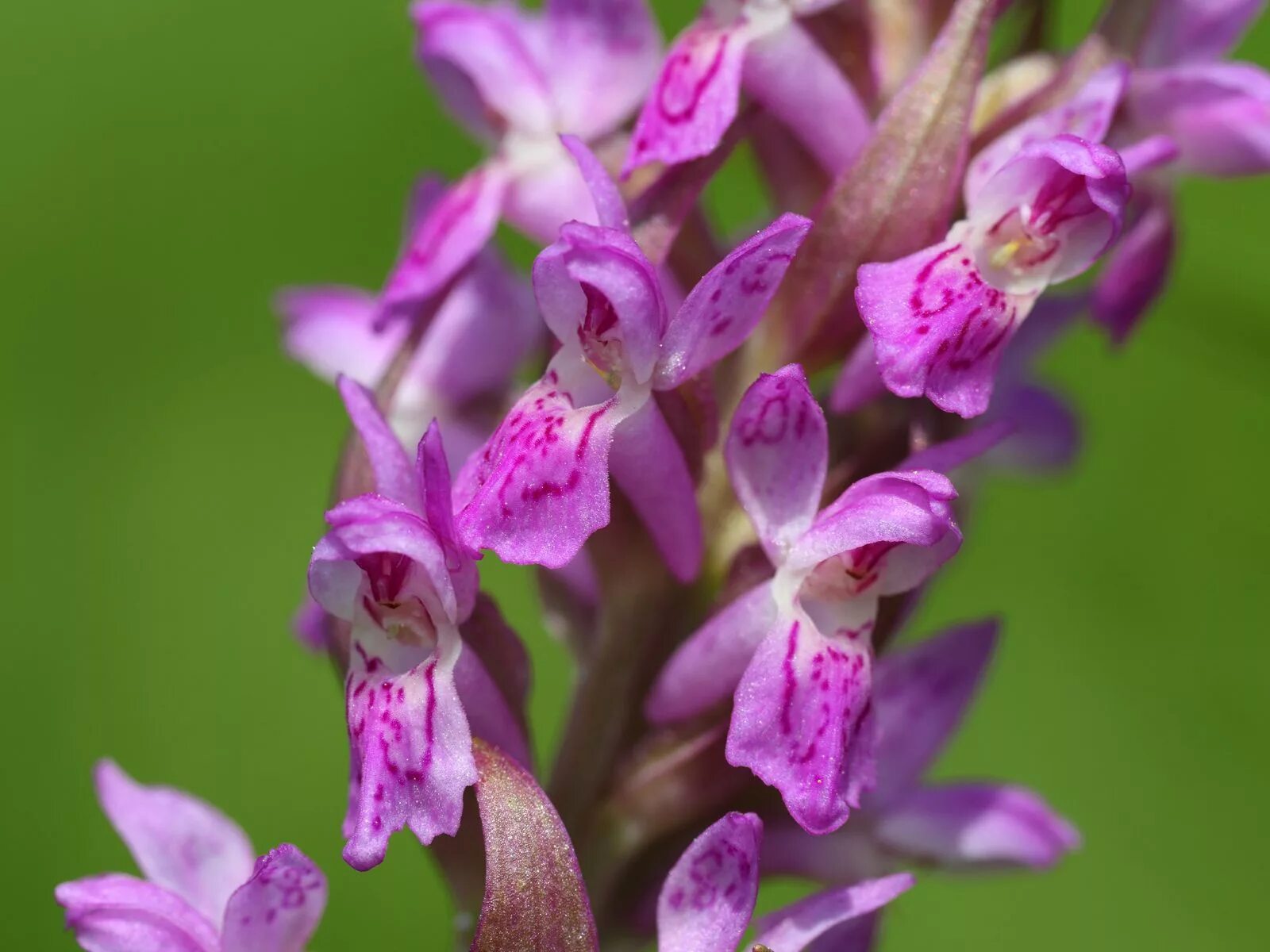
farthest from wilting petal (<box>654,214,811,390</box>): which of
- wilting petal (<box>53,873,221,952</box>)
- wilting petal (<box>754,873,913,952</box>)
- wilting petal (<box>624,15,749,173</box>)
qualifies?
wilting petal (<box>53,873,221,952</box>)

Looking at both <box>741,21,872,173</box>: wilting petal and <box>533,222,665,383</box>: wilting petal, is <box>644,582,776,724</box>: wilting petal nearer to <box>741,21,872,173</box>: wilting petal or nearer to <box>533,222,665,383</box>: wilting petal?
<box>533,222,665,383</box>: wilting petal

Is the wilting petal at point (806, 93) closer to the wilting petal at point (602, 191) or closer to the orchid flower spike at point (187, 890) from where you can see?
the wilting petal at point (602, 191)

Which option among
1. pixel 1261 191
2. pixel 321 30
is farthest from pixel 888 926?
pixel 321 30

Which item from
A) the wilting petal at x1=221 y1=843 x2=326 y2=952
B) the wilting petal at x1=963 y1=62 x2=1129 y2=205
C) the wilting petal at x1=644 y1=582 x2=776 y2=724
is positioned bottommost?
the wilting petal at x1=644 y1=582 x2=776 y2=724

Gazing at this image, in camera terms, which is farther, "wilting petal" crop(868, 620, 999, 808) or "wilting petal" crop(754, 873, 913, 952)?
"wilting petal" crop(868, 620, 999, 808)

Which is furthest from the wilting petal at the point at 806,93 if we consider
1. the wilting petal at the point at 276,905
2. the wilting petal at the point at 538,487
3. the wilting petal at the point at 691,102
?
the wilting petal at the point at 276,905

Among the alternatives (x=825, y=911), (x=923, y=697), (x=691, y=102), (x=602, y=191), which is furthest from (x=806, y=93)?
(x=825, y=911)

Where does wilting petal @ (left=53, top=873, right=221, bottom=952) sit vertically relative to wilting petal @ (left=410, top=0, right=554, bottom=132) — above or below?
below
